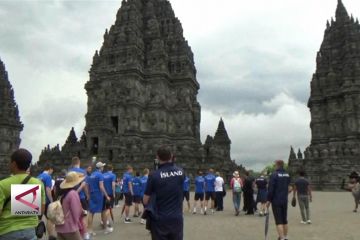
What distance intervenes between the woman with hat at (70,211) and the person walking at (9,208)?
6.47 ft

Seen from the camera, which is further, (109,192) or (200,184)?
(200,184)

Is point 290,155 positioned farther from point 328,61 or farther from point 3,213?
point 3,213

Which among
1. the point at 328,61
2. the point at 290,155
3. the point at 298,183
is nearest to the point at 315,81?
the point at 328,61

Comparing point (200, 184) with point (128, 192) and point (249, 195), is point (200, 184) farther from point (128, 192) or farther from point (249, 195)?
point (128, 192)

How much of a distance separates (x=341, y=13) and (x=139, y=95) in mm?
33155

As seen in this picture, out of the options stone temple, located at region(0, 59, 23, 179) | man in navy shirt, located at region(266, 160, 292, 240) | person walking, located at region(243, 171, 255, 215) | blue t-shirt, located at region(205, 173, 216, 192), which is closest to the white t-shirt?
blue t-shirt, located at region(205, 173, 216, 192)

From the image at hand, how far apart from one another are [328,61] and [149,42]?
26835mm

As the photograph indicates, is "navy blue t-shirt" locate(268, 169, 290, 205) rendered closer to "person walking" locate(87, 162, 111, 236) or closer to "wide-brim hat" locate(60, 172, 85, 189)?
"person walking" locate(87, 162, 111, 236)

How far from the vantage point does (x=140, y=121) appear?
50.8 meters

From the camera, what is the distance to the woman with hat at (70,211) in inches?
260

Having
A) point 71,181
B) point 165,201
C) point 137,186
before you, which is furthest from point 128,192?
point 165,201

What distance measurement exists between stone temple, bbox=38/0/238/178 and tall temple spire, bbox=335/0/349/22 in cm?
2354

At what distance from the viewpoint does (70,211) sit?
6.73 m

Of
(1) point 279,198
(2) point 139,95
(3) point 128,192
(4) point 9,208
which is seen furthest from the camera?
(2) point 139,95
